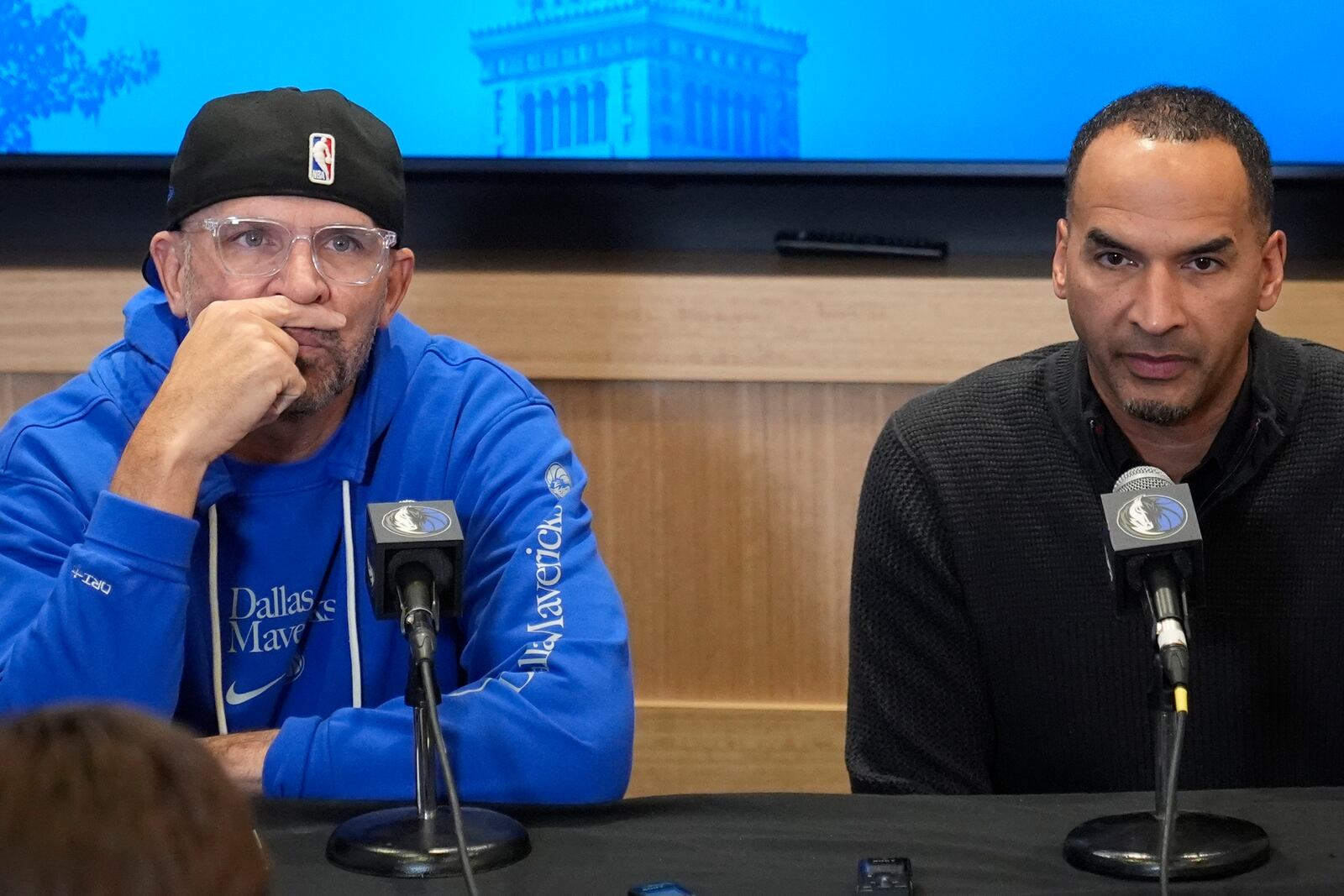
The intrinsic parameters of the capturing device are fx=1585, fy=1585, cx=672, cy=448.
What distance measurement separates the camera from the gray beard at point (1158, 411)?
1.64 meters

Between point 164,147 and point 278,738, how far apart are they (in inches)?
59.5

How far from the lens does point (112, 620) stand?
1.41 meters

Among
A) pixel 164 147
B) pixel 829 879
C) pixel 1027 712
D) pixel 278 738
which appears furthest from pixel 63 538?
pixel 164 147

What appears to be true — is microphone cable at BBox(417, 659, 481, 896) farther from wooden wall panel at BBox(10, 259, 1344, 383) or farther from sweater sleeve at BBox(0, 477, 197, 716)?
wooden wall panel at BBox(10, 259, 1344, 383)

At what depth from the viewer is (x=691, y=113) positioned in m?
2.58

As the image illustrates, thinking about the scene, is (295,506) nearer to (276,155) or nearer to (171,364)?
(171,364)

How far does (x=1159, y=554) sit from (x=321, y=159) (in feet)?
3.03

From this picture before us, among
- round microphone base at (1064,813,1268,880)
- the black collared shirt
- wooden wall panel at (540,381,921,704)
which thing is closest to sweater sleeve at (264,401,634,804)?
round microphone base at (1064,813,1268,880)

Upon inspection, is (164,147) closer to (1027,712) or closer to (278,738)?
(278,738)

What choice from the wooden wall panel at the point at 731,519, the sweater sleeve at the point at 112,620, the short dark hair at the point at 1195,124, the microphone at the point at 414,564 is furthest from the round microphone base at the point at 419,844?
the wooden wall panel at the point at 731,519

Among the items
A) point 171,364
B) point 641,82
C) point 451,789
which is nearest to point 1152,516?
point 451,789

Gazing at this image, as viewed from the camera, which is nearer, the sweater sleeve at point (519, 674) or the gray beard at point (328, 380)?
the sweater sleeve at point (519, 674)

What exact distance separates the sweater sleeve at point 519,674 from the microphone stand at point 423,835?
0.57ft

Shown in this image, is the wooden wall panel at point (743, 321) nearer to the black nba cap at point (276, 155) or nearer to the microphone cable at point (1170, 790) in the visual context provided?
the black nba cap at point (276, 155)
